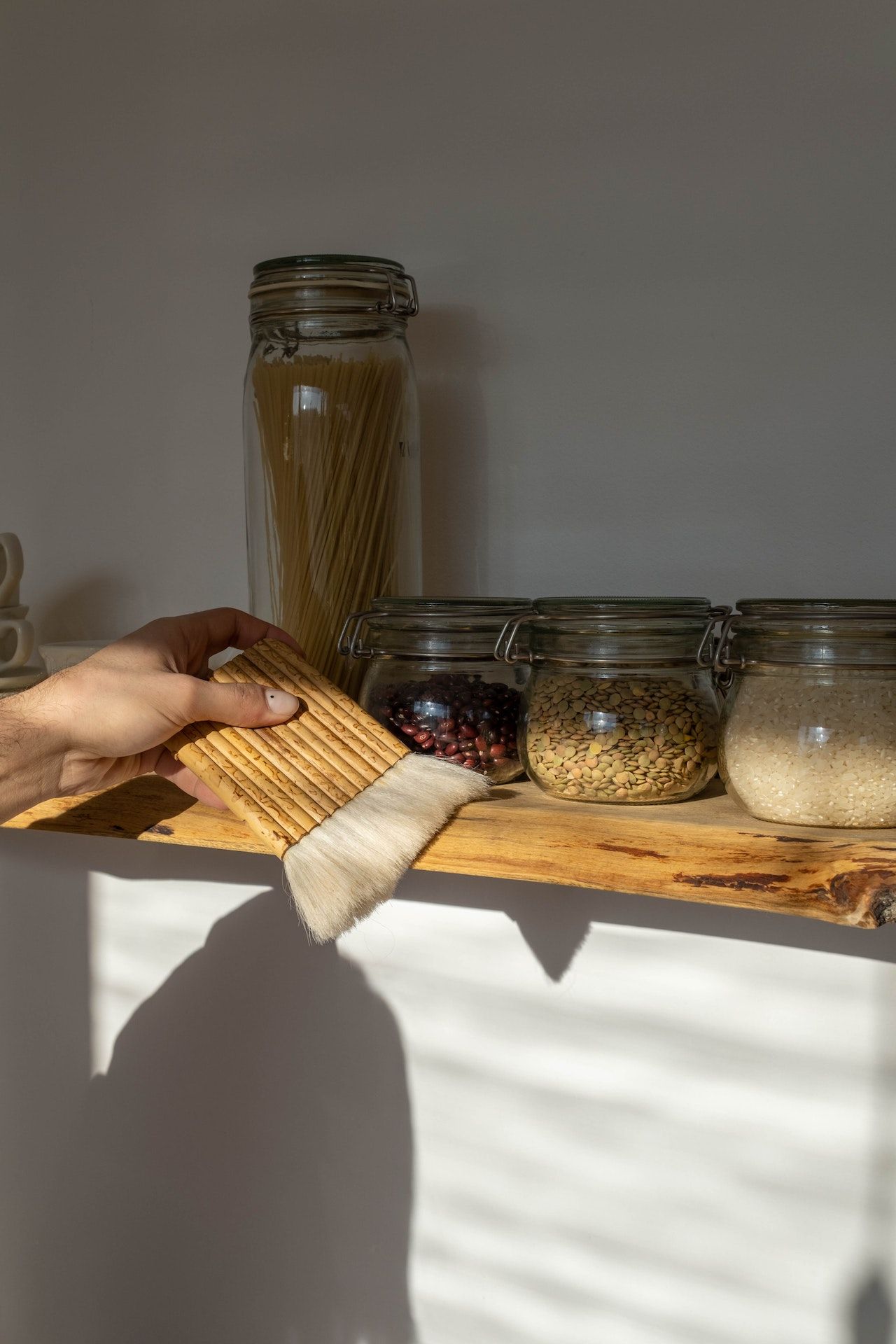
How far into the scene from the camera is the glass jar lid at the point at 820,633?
0.63 meters

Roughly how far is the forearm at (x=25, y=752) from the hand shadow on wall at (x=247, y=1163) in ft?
1.01

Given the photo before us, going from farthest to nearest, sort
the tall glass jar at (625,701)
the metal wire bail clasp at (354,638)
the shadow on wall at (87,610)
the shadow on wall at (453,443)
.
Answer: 1. the shadow on wall at (87,610)
2. the shadow on wall at (453,443)
3. the metal wire bail clasp at (354,638)
4. the tall glass jar at (625,701)

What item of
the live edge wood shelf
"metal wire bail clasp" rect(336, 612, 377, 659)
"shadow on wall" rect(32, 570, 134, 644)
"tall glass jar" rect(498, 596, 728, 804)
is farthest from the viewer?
"shadow on wall" rect(32, 570, 134, 644)

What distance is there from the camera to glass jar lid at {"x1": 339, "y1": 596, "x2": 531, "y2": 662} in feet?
2.44

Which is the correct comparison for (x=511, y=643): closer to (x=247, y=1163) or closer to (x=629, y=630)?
(x=629, y=630)

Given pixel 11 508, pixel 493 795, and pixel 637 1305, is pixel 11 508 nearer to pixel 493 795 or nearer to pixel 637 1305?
pixel 493 795

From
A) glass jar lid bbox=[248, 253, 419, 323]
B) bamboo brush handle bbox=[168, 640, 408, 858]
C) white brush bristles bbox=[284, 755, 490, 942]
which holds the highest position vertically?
glass jar lid bbox=[248, 253, 419, 323]

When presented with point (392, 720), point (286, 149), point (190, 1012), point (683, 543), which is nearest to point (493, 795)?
point (392, 720)

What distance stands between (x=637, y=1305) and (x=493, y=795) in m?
0.46

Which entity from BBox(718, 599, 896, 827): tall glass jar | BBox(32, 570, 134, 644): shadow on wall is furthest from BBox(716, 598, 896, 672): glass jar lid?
BBox(32, 570, 134, 644): shadow on wall

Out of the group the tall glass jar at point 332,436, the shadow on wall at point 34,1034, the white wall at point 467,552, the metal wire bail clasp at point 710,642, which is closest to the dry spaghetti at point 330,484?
the tall glass jar at point 332,436

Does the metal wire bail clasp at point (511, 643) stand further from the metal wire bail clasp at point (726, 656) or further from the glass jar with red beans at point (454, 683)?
the metal wire bail clasp at point (726, 656)

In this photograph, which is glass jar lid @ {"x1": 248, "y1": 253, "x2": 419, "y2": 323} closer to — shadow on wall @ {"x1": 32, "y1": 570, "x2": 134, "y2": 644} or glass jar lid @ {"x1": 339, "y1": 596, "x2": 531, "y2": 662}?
glass jar lid @ {"x1": 339, "y1": 596, "x2": 531, "y2": 662}

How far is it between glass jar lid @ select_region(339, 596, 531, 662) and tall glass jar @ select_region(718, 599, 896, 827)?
0.17m
